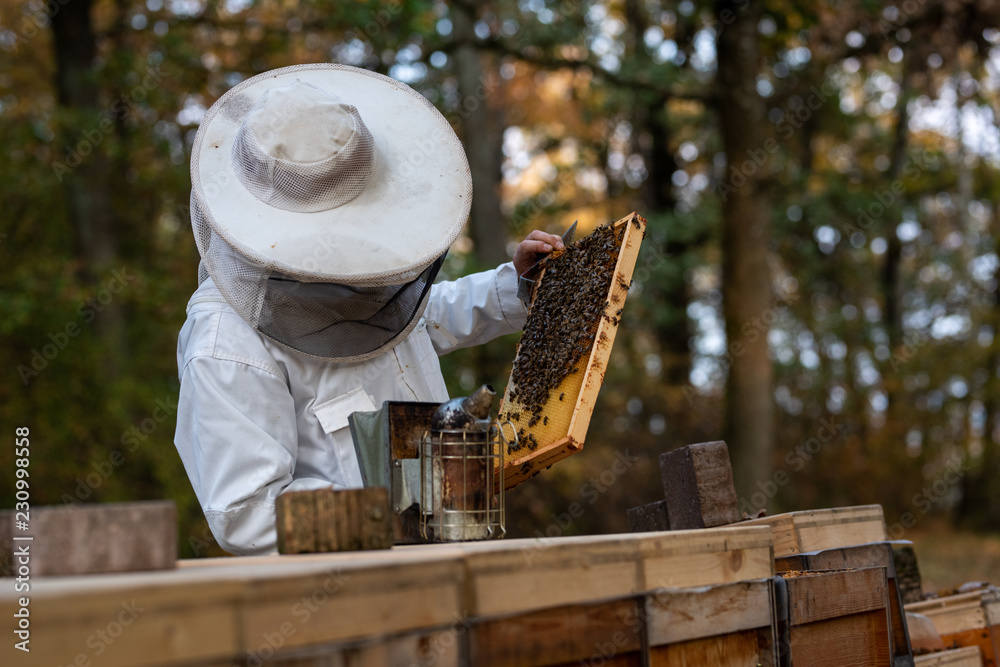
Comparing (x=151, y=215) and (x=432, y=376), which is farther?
(x=151, y=215)

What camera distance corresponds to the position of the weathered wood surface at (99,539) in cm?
142

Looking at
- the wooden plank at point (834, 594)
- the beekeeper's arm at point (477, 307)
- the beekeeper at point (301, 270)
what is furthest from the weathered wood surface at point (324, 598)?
the beekeeper's arm at point (477, 307)

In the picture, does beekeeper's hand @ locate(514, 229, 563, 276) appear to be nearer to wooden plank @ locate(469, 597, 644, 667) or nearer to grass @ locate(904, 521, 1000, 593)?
wooden plank @ locate(469, 597, 644, 667)

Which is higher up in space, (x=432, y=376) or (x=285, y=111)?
(x=285, y=111)

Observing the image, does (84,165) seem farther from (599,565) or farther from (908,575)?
(599,565)

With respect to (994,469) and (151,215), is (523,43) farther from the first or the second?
(994,469)

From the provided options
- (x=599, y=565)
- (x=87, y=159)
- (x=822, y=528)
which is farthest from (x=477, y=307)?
(x=87, y=159)

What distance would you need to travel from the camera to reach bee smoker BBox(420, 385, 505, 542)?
215cm

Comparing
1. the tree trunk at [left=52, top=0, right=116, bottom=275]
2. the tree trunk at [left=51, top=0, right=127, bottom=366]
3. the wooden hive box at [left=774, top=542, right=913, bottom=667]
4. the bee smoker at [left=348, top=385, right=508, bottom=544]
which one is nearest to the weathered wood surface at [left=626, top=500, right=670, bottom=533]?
the wooden hive box at [left=774, top=542, right=913, bottom=667]

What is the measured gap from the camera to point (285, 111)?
7.93 ft

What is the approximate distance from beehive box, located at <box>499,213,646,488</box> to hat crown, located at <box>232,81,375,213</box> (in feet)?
2.40

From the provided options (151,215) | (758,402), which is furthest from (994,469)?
(151,215)

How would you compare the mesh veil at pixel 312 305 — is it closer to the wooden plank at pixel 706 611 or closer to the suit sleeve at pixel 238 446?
the suit sleeve at pixel 238 446

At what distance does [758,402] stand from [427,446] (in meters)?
6.33
